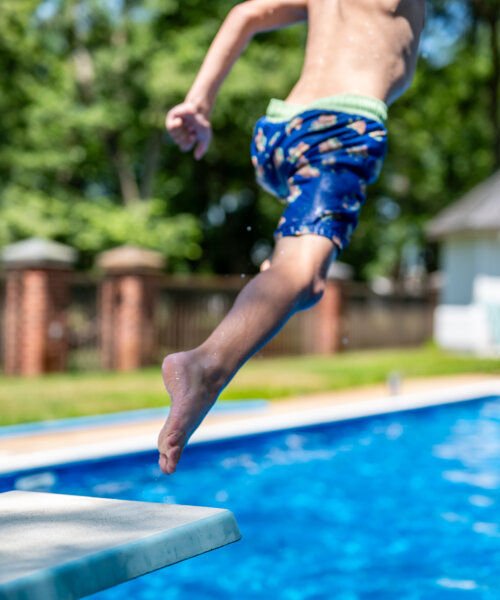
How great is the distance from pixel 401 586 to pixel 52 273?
9.94 meters

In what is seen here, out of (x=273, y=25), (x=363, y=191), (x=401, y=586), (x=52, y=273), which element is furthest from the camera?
(x=52, y=273)

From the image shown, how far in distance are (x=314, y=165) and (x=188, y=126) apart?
688 millimetres

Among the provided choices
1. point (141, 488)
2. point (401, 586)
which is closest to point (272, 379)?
point (141, 488)

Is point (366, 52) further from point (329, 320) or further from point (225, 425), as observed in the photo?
point (329, 320)

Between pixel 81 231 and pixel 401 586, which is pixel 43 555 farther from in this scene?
pixel 81 231

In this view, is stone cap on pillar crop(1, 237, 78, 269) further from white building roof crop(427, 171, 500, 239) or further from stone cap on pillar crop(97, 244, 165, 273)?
white building roof crop(427, 171, 500, 239)

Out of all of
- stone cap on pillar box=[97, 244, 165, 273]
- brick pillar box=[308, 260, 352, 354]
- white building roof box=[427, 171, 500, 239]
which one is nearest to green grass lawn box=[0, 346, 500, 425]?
brick pillar box=[308, 260, 352, 354]

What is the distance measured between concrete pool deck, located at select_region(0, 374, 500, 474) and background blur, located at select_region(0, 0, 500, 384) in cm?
515

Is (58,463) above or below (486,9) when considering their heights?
below

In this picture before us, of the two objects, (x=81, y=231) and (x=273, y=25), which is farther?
(x=81, y=231)

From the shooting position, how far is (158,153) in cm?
2186

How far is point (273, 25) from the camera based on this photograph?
2697mm

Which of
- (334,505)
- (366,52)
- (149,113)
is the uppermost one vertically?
(149,113)

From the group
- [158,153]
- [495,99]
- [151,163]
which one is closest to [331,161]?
[151,163]
